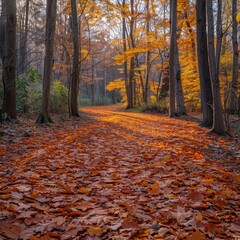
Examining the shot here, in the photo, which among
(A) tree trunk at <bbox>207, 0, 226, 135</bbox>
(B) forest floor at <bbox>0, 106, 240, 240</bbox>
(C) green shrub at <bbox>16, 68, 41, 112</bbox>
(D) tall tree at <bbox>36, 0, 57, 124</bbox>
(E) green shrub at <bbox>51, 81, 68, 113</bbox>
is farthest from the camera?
(E) green shrub at <bbox>51, 81, 68, 113</bbox>

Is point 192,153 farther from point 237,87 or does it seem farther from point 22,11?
point 22,11

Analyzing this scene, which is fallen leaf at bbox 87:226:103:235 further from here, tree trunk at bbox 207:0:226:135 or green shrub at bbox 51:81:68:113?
green shrub at bbox 51:81:68:113

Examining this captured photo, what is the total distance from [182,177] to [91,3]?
37.6ft

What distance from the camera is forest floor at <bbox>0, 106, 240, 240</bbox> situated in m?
2.16

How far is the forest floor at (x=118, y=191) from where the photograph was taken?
216 cm

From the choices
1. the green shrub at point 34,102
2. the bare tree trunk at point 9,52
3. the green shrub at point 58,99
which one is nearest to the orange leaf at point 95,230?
the bare tree trunk at point 9,52

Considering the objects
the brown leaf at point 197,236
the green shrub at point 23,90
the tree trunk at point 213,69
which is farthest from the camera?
the green shrub at point 23,90

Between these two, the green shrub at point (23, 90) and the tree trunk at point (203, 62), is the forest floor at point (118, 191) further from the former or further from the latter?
the green shrub at point (23, 90)

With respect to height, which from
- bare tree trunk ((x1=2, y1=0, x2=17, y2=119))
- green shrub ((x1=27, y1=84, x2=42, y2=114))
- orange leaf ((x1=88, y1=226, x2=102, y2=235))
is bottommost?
orange leaf ((x1=88, y1=226, x2=102, y2=235))

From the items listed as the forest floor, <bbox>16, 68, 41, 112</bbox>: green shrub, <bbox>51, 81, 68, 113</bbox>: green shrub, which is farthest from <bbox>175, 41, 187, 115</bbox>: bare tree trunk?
the forest floor

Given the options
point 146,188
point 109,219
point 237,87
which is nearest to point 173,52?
→ point 237,87

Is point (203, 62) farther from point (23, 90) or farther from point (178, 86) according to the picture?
point (23, 90)

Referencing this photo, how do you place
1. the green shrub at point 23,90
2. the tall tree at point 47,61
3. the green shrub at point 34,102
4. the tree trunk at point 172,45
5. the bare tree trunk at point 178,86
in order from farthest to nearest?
the bare tree trunk at point 178,86
the green shrub at point 34,102
the tree trunk at point 172,45
the green shrub at point 23,90
the tall tree at point 47,61

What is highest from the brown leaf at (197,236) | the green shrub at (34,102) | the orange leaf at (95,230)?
the green shrub at (34,102)
